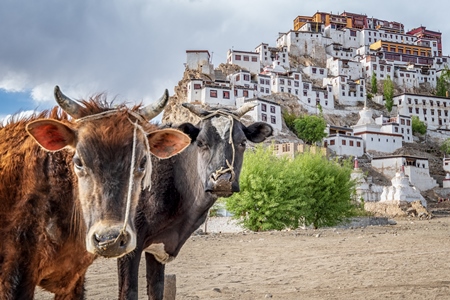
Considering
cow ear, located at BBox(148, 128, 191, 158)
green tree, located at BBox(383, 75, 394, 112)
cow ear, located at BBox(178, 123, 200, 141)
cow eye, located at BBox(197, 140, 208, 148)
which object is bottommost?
cow ear, located at BBox(148, 128, 191, 158)

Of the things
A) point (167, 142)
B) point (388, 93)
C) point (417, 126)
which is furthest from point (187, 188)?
point (388, 93)

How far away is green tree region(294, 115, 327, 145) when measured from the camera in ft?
261

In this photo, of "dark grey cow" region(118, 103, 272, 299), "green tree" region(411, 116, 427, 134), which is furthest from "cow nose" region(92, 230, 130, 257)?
"green tree" region(411, 116, 427, 134)

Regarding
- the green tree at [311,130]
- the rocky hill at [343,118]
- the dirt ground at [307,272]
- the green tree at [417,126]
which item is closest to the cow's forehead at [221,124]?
the dirt ground at [307,272]

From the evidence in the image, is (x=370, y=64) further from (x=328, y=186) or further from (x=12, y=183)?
(x=12, y=183)

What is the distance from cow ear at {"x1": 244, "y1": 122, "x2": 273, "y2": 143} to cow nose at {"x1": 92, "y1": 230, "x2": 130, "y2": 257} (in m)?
3.98

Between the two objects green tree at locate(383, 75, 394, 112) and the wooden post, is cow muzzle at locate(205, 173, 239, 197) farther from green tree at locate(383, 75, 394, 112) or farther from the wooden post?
green tree at locate(383, 75, 394, 112)

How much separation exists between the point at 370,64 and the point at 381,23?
29469mm

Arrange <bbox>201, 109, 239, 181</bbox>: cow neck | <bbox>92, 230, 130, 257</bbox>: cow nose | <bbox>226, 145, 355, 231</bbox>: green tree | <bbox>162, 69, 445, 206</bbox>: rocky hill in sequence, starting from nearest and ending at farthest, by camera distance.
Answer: <bbox>92, 230, 130, 257</bbox>: cow nose < <bbox>201, 109, 239, 181</bbox>: cow neck < <bbox>226, 145, 355, 231</bbox>: green tree < <bbox>162, 69, 445, 206</bbox>: rocky hill

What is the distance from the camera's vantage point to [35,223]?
3.48 m

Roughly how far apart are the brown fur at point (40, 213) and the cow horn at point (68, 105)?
0.27 feet

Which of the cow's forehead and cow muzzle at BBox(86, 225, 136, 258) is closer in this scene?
cow muzzle at BBox(86, 225, 136, 258)

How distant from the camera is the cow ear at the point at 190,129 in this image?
20.3 ft

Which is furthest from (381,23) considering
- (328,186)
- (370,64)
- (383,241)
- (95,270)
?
(95,270)
